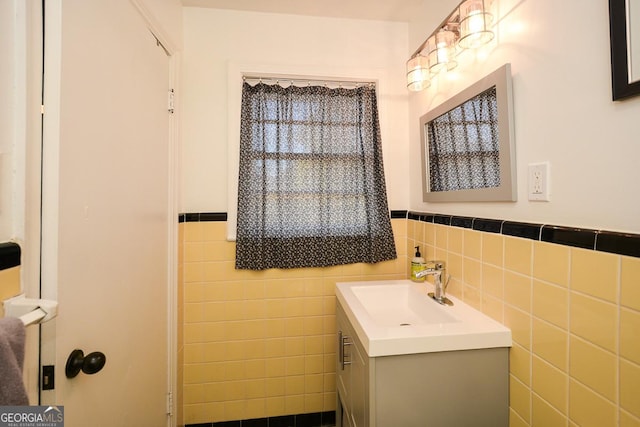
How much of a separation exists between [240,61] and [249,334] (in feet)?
5.35

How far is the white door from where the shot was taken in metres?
0.72

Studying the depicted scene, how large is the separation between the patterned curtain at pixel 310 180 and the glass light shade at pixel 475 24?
67 centimetres

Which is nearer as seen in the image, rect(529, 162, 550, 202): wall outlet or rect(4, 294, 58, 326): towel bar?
rect(4, 294, 58, 326): towel bar

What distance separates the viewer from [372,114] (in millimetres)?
1686

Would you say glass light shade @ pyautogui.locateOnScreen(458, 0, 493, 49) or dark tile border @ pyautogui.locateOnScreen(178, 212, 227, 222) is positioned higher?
glass light shade @ pyautogui.locateOnScreen(458, 0, 493, 49)

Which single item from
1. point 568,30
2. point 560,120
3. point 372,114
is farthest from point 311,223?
point 568,30

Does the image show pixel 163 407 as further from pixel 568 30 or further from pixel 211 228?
pixel 568 30

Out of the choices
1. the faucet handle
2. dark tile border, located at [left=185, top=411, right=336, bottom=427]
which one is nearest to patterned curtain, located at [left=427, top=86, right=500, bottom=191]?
the faucet handle

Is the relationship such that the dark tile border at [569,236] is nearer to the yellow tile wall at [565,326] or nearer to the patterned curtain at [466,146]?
the yellow tile wall at [565,326]

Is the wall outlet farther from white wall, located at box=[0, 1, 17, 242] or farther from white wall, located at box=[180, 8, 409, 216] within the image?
white wall, located at box=[0, 1, 17, 242]

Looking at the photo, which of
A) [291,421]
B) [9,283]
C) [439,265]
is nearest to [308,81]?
[439,265]

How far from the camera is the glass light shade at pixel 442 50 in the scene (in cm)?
119

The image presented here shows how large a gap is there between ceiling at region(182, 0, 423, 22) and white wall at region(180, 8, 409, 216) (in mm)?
33

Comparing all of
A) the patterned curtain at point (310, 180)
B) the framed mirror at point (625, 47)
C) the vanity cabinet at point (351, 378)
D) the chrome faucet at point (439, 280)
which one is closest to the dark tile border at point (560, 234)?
the chrome faucet at point (439, 280)
